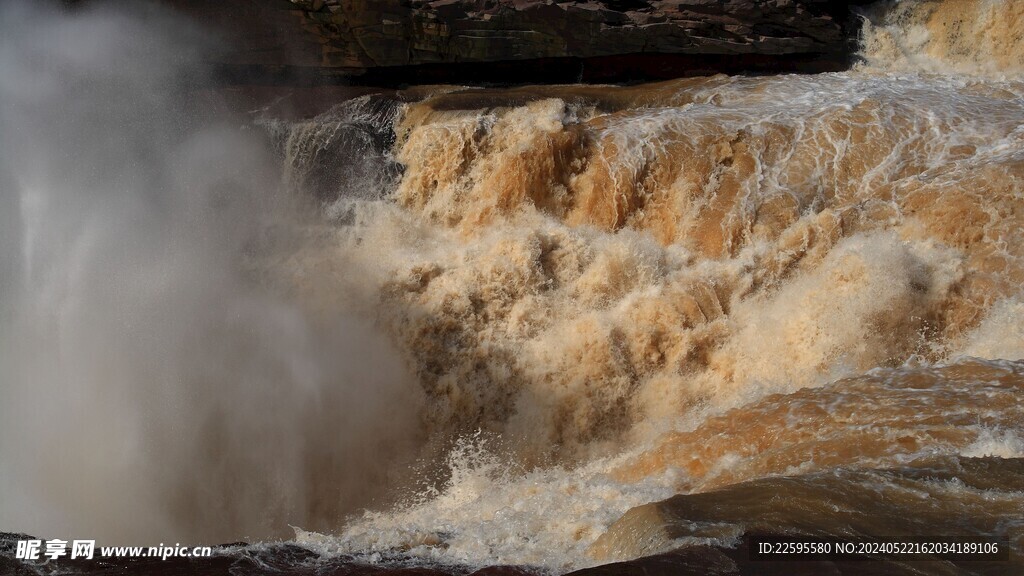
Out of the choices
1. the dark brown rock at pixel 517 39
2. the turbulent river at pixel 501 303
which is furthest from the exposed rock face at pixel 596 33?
the turbulent river at pixel 501 303

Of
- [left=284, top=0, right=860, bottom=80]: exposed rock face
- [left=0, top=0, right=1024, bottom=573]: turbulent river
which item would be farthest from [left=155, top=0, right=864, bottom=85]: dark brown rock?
[left=0, top=0, right=1024, bottom=573]: turbulent river

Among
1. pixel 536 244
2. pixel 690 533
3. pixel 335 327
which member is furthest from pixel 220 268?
pixel 690 533

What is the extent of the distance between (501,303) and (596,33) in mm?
4404

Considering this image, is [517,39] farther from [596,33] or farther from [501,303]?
[501,303]

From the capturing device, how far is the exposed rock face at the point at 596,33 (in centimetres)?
1040

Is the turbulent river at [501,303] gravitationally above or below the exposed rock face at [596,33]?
below

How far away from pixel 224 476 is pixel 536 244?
3087mm

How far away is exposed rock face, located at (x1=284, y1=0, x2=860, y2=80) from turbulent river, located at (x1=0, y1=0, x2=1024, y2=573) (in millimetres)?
1031

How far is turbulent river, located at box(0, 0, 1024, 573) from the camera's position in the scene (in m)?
6.22

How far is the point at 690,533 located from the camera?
349 cm

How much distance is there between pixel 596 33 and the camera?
10.5 meters

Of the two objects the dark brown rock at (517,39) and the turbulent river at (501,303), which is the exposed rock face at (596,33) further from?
the turbulent river at (501,303)

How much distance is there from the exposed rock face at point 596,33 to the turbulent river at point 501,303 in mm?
1031

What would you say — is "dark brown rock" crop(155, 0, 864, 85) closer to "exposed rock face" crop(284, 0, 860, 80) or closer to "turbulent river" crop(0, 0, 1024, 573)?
"exposed rock face" crop(284, 0, 860, 80)
